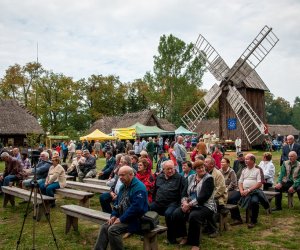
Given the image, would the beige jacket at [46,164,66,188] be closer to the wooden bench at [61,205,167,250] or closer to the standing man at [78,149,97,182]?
the wooden bench at [61,205,167,250]

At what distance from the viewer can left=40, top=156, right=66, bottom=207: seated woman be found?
27.5ft

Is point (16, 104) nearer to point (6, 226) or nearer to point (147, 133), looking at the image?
point (147, 133)

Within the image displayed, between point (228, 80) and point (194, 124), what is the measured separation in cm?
525

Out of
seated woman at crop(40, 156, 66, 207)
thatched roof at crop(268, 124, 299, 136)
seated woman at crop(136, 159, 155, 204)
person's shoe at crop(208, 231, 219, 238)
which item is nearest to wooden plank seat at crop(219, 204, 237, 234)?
person's shoe at crop(208, 231, 219, 238)

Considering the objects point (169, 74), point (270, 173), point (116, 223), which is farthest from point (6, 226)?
point (169, 74)

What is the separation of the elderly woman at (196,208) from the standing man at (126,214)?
103 cm

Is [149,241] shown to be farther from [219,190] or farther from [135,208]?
[219,190]

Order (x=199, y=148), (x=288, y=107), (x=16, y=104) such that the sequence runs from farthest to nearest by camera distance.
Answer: (x=288, y=107) → (x=16, y=104) → (x=199, y=148)

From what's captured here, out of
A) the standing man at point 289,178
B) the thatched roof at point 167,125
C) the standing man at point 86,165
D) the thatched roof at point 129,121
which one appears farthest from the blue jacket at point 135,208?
the thatched roof at point 167,125

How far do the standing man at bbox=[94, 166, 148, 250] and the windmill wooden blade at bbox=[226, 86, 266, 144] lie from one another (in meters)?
24.5

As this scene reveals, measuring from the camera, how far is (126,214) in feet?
15.8

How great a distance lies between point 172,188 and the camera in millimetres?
6219

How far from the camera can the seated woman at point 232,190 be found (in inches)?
277

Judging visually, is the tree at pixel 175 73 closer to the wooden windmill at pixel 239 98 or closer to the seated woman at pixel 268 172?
the wooden windmill at pixel 239 98
